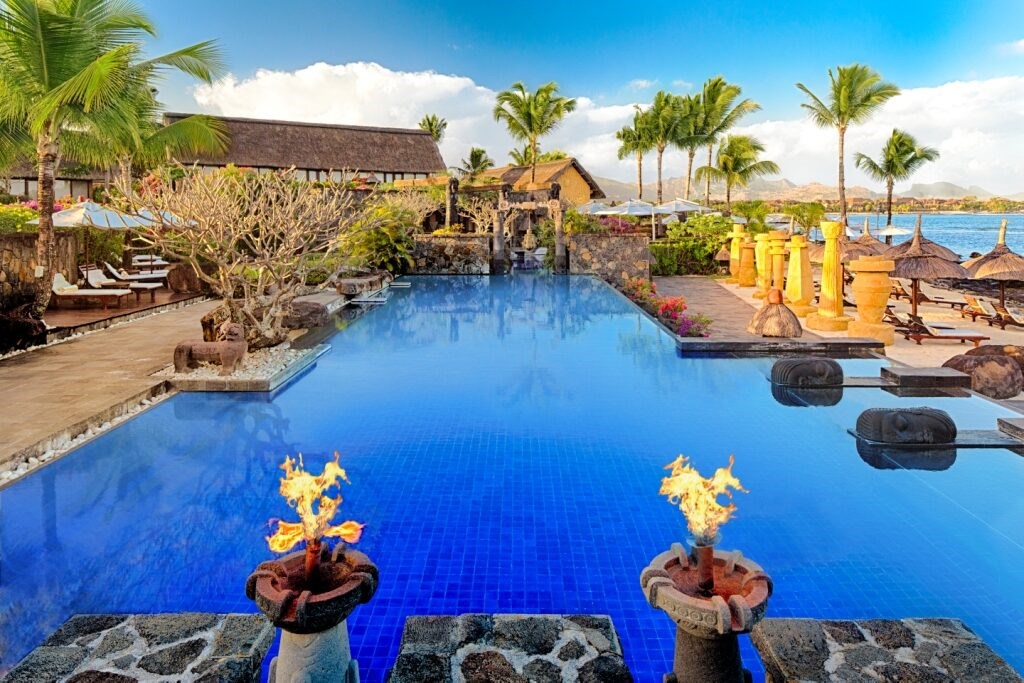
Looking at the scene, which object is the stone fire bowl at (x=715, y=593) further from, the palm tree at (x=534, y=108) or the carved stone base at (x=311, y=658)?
the palm tree at (x=534, y=108)

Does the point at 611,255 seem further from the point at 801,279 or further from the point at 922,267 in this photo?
the point at 922,267

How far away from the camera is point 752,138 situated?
41.7 metres

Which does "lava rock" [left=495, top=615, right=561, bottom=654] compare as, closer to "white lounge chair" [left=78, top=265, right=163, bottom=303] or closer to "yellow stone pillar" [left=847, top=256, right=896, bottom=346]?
"yellow stone pillar" [left=847, top=256, right=896, bottom=346]

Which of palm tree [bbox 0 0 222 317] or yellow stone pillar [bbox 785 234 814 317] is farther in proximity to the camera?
yellow stone pillar [bbox 785 234 814 317]

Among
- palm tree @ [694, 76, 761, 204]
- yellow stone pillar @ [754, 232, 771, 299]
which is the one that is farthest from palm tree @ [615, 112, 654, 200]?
yellow stone pillar @ [754, 232, 771, 299]

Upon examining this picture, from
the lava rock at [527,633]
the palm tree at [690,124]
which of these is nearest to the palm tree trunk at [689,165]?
the palm tree at [690,124]

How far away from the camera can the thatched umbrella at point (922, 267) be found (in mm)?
10750

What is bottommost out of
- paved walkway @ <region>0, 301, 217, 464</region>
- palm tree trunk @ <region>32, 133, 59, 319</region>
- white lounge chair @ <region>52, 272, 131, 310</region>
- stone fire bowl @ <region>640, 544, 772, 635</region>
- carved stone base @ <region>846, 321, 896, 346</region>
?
carved stone base @ <region>846, 321, 896, 346</region>

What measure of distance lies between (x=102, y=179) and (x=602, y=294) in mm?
24186

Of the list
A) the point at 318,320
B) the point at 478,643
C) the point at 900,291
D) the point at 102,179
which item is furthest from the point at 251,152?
the point at 478,643

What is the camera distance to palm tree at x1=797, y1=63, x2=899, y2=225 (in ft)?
96.3

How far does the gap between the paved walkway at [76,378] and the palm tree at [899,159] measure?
37441 millimetres

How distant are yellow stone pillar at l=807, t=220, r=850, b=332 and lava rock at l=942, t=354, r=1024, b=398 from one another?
3.06 meters

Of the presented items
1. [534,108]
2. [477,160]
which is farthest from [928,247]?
[477,160]
